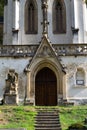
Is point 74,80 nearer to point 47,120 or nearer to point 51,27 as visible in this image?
point 51,27

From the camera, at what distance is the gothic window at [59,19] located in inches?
1409

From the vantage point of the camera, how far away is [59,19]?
3597 cm

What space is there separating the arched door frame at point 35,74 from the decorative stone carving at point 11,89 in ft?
6.35

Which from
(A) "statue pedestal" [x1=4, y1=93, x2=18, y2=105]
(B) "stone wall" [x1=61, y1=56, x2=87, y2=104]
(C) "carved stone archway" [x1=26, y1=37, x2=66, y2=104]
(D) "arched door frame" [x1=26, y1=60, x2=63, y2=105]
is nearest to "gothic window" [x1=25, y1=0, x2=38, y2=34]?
(C) "carved stone archway" [x1=26, y1=37, x2=66, y2=104]

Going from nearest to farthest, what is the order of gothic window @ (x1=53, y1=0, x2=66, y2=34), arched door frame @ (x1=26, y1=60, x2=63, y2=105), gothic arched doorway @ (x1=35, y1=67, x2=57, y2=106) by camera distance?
arched door frame @ (x1=26, y1=60, x2=63, y2=105)
gothic arched doorway @ (x1=35, y1=67, x2=57, y2=106)
gothic window @ (x1=53, y1=0, x2=66, y2=34)

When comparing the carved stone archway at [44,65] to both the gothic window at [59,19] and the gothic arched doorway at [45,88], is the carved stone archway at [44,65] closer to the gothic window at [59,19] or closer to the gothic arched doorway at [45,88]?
the gothic arched doorway at [45,88]

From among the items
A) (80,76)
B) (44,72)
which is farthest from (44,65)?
(80,76)

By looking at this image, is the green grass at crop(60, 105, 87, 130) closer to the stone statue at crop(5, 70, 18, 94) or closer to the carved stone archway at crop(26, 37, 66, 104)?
the stone statue at crop(5, 70, 18, 94)

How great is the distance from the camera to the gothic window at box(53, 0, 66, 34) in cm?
3578

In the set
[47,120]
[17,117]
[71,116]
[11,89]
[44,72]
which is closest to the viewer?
[47,120]

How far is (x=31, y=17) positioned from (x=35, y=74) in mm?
7627

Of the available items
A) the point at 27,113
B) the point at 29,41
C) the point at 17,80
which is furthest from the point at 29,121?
the point at 29,41

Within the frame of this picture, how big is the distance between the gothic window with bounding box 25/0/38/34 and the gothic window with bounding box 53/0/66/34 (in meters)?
1.93

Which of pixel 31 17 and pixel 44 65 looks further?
pixel 31 17
